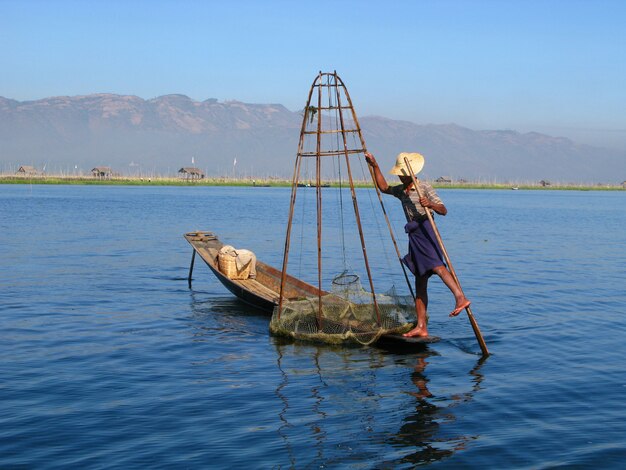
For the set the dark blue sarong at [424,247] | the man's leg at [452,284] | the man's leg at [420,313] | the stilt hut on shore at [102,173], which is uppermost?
the stilt hut on shore at [102,173]

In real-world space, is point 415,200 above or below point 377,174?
below

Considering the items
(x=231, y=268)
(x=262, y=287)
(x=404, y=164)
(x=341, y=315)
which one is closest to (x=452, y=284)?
(x=404, y=164)

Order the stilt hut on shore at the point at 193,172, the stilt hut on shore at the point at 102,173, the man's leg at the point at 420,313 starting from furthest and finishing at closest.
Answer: the stilt hut on shore at the point at 193,172, the stilt hut on shore at the point at 102,173, the man's leg at the point at 420,313

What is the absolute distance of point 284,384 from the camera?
813 centimetres

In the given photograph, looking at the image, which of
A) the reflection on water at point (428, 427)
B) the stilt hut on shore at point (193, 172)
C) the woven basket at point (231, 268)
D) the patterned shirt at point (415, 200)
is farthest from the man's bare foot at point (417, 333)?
the stilt hut on shore at point (193, 172)

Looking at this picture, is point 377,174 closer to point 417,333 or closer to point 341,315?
point 417,333

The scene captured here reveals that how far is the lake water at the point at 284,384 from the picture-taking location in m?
6.23

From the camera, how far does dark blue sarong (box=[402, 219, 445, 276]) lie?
28.9 feet

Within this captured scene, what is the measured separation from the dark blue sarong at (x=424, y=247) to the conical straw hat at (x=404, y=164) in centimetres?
59

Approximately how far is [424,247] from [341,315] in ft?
5.92

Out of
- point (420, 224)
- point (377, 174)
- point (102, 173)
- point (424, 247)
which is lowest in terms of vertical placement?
point (424, 247)

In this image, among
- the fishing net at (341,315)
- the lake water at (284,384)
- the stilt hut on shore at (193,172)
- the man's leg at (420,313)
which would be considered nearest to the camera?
the lake water at (284,384)

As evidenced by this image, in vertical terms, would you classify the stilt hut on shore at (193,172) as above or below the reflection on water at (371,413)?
above

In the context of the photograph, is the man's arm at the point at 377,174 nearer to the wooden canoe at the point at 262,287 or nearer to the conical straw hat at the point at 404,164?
the conical straw hat at the point at 404,164
